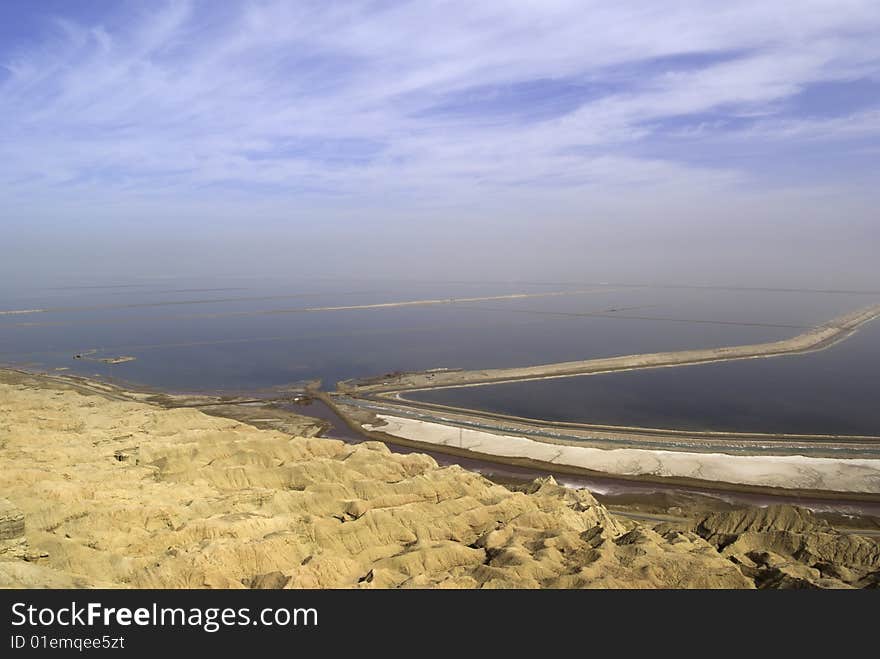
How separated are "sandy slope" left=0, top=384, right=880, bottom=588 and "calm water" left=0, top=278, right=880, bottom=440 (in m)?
26.0

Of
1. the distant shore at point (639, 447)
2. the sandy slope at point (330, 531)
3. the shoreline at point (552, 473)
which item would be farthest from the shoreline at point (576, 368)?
the sandy slope at point (330, 531)

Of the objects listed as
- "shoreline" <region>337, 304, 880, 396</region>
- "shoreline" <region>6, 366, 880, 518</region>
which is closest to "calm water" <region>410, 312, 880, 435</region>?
"shoreline" <region>337, 304, 880, 396</region>

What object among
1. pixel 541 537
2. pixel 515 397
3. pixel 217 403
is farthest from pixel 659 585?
pixel 217 403

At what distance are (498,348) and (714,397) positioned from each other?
1609 inches

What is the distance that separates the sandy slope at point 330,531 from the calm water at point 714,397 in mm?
24029

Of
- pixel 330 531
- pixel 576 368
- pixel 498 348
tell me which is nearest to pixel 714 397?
pixel 576 368

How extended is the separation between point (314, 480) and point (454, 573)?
1413 centimetres

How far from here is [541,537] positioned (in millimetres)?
29156

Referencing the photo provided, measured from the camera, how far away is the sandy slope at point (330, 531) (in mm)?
23844

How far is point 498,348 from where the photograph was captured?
326 ft

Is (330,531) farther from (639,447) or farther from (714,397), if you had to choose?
(714,397)

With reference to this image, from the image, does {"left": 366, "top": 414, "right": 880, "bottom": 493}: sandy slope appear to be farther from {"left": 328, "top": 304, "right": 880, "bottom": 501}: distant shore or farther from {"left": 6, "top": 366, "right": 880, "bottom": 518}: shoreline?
{"left": 6, "top": 366, "right": 880, "bottom": 518}: shoreline
